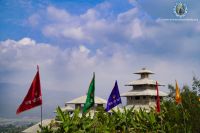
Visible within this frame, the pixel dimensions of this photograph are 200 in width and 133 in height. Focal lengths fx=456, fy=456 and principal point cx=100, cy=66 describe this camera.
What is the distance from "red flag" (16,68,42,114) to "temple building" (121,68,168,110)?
101 ft

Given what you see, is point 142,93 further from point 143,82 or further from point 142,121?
point 142,121

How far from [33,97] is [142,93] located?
1253 inches

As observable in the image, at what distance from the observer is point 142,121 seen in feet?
100

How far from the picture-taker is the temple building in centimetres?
5022

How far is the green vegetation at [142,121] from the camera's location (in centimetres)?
2564

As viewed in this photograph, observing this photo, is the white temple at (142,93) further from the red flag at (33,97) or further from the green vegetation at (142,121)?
the red flag at (33,97)

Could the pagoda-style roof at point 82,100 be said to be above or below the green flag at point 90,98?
above

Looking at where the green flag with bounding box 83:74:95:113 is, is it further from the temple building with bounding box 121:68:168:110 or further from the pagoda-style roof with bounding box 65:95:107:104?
the temple building with bounding box 121:68:168:110

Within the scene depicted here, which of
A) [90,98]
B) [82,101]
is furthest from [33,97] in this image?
[82,101]

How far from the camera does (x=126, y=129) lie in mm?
29844

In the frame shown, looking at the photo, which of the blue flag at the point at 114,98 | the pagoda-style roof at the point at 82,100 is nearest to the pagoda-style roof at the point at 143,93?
the pagoda-style roof at the point at 82,100

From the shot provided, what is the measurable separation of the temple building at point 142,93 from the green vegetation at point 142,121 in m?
17.2

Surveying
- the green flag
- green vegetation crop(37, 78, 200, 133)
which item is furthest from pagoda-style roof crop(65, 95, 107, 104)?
the green flag

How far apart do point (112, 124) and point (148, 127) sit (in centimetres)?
293
